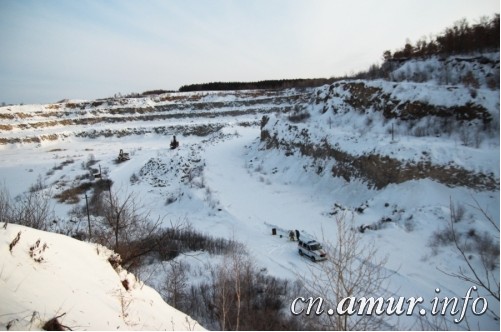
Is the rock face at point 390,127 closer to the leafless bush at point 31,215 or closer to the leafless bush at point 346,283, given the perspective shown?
the leafless bush at point 346,283

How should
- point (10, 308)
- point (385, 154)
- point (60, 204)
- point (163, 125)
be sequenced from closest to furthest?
1. point (10, 308)
2. point (385, 154)
3. point (60, 204)
4. point (163, 125)

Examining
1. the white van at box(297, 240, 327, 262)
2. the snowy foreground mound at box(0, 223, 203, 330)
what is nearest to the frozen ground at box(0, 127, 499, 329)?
the white van at box(297, 240, 327, 262)

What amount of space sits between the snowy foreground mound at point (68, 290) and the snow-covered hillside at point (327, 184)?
5 cm

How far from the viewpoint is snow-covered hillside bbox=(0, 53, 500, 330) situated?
10.7 m

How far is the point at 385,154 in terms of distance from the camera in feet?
60.0

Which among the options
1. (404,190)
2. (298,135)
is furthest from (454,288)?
(298,135)

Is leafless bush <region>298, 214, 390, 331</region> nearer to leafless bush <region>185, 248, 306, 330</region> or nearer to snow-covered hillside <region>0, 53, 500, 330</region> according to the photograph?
snow-covered hillside <region>0, 53, 500, 330</region>

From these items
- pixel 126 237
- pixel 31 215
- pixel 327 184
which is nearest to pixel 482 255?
pixel 126 237

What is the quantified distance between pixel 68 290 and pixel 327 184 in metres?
17.4

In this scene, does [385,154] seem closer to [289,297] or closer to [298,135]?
[298,135]

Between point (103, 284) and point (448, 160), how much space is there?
1562cm

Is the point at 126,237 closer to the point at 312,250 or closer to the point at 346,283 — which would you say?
the point at 312,250

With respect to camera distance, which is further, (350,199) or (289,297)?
(350,199)

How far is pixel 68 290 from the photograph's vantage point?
5.25m
